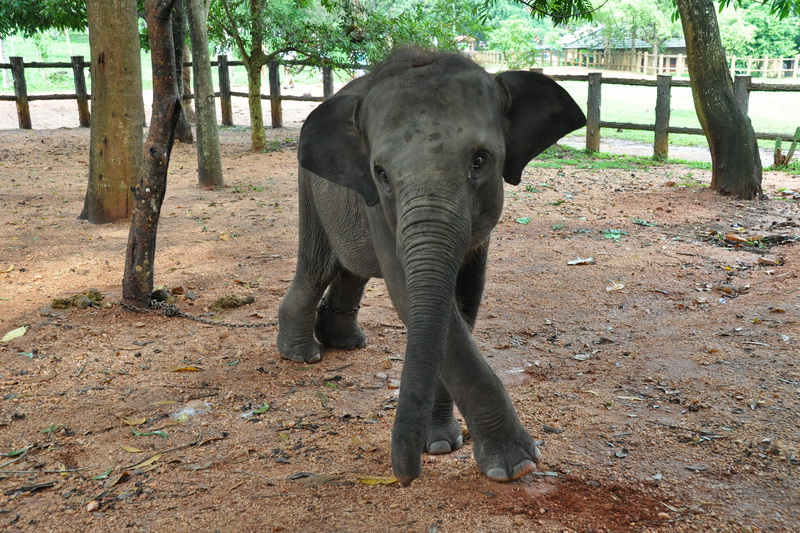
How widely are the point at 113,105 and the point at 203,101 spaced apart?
2.97 meters

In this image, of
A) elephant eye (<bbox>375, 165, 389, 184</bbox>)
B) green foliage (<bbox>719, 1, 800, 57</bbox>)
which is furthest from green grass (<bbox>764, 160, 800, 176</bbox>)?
green foliage (<bbox>719, 1, 800, 57</bbox>)

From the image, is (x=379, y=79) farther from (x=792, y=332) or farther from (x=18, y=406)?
(x=792, y=332)

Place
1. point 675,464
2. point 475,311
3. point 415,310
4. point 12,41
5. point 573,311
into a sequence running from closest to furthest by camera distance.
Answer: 1. point 415,310
2. point 675,464
3. point 475,311
4. point 573,311
5. point 12,41

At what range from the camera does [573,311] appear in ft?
20.0

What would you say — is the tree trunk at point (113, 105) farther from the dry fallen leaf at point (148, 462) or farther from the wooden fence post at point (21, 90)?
the wooden fence post at point (21, 90)

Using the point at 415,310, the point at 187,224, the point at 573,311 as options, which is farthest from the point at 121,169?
the point at 415,310

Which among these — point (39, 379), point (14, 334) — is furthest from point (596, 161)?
point (39, 379)

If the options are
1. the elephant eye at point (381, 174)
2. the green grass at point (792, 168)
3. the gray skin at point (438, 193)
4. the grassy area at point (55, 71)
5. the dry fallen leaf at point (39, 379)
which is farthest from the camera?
the grassy area at point (55, 71)

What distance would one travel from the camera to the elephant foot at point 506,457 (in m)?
3.34

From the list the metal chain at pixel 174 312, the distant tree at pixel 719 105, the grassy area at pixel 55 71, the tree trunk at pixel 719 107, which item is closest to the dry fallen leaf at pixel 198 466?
the metal chain at pixel 174 312

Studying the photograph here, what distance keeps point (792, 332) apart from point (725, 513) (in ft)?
8.69

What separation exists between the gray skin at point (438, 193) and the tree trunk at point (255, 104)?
1166 centimetres

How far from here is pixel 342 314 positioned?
5.23m

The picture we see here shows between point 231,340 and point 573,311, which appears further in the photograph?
point 573,311
